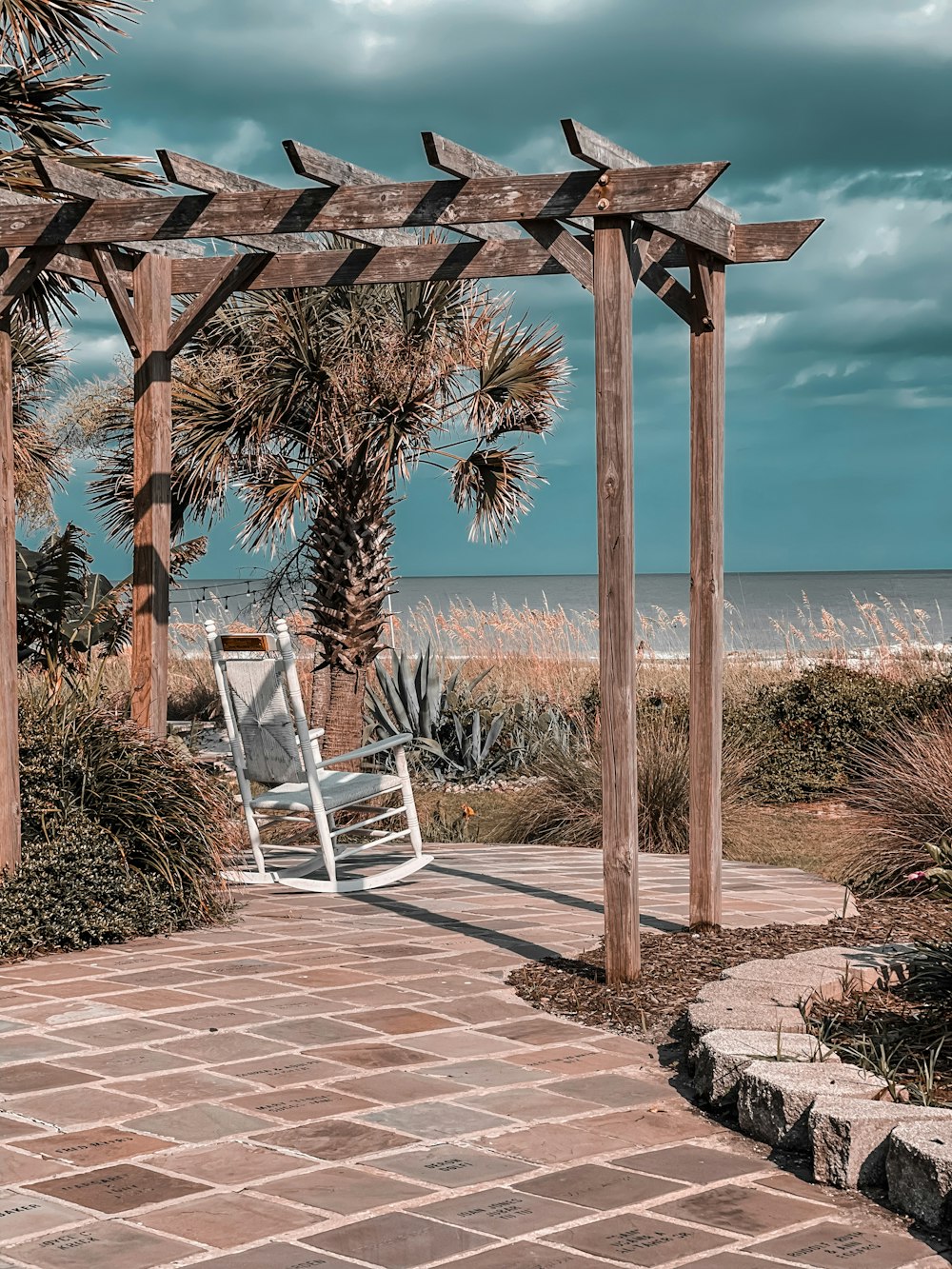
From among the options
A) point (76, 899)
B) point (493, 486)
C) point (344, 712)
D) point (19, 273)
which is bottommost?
point (76, 899)

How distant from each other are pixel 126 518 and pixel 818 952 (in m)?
7.76

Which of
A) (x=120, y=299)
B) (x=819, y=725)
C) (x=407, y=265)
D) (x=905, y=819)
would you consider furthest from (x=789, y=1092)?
(x=819, y=725)

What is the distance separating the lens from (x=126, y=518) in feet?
36.4

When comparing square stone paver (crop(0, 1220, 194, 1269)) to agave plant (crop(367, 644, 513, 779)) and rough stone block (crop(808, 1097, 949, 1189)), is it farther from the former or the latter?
agave plant (crop(367, 644, 513, 779))

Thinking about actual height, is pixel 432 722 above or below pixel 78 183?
below

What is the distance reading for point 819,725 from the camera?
10.9 metres

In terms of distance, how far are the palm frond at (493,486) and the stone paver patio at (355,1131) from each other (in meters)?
5.92

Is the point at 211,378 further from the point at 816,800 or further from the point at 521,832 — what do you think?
the point at 816,800

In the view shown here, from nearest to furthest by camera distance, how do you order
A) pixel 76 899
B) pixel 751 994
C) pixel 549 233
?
pixel 751 994
pixel 549 233
pixel 76 899

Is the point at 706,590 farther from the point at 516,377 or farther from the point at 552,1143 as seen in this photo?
the point at 516,377

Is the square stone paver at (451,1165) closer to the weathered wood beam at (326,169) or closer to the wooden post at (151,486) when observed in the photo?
the weathered wood beam at (326,169)

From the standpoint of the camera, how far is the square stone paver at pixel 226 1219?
278 centimetres

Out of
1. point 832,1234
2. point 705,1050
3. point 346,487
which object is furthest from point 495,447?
point 832,1234

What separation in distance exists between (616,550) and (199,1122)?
2.17 m
